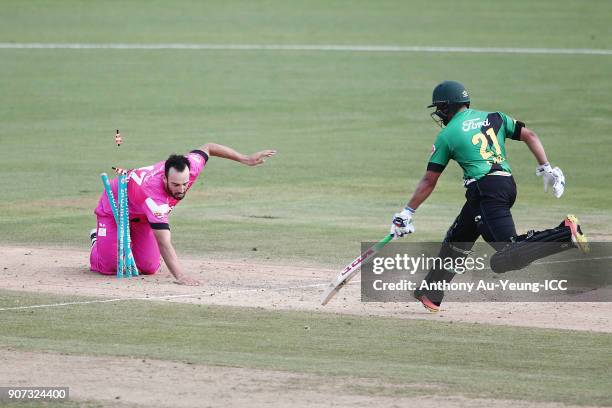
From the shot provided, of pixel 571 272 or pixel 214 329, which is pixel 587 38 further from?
pixel 214 329

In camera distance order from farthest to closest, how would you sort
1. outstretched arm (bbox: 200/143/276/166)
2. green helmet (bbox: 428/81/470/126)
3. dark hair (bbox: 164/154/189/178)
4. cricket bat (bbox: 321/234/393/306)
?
outstretched arm (bbox: 200/143/276/166)
dark hair (bbox: 164/154/189/178)
cricket bat (bbox: 321/234/393/306)
green helmet (bbox: 428/81/470/126)

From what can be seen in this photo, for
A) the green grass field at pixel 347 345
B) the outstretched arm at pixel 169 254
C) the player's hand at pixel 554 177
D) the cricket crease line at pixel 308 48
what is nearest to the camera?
the green grass field at pixel 347 345

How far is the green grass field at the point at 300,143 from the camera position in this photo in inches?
420

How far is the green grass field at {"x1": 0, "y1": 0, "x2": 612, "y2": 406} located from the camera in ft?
35.0

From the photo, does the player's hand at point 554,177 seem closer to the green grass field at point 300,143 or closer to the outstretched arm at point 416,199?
the outstretched arm at point 416,199

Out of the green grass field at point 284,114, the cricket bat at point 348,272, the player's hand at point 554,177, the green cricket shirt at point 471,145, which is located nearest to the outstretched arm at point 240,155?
the green grass field at point 284,114

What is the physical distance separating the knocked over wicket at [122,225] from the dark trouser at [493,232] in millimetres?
3463

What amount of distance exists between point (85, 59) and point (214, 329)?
96.1ft

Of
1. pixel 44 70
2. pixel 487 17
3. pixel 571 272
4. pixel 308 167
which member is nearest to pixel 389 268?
pixel 571 272

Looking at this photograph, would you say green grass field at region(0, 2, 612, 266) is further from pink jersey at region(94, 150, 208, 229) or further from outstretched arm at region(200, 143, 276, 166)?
pink jersey at region(94, 150, 208, 229)

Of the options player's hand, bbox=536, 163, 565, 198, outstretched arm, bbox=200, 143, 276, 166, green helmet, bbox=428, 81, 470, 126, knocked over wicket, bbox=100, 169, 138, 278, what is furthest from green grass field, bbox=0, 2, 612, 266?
green helmet, bbox=428, 81, 470, 126

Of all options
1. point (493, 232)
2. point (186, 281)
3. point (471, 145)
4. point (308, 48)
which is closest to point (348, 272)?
point (493, 232)

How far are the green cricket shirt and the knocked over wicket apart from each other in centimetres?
360

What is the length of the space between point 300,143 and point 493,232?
50.6 ft
